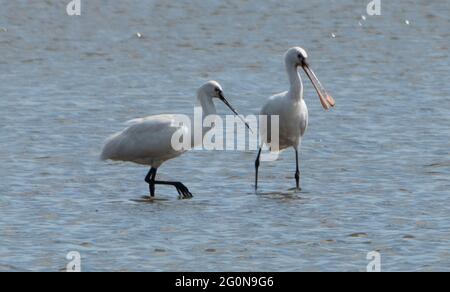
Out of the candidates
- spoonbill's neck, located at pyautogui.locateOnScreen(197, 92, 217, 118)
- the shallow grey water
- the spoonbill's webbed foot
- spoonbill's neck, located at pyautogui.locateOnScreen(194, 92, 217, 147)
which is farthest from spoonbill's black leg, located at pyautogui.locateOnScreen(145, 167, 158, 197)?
spoonbill's neck, located at pyautogui.locateOnScreen(197, 92, 217, 118)

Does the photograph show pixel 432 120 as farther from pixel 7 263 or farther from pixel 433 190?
pixel 7 263

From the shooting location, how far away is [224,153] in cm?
1519

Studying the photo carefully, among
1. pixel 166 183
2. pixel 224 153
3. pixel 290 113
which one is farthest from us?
pixel 224 153

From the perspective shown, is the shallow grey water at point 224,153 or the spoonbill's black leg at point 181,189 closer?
the shallow grey water at point 224,153

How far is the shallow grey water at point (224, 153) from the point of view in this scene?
10875mm

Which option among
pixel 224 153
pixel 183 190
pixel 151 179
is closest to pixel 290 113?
pixel 183 190

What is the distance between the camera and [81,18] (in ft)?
85.9

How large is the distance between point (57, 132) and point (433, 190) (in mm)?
5026

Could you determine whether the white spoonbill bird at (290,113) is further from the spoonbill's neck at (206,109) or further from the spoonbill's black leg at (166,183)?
the spoonbill's black leg at (166,183)

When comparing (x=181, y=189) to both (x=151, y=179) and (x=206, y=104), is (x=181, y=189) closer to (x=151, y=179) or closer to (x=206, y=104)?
(x=151, y=179)

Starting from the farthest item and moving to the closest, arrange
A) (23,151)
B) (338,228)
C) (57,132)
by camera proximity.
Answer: (57,132), (23,151), (338,228)

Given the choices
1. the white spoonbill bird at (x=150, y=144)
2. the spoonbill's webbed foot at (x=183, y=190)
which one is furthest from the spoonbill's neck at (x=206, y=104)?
the spoonbill's webbed foot at (x=183, y=190)
